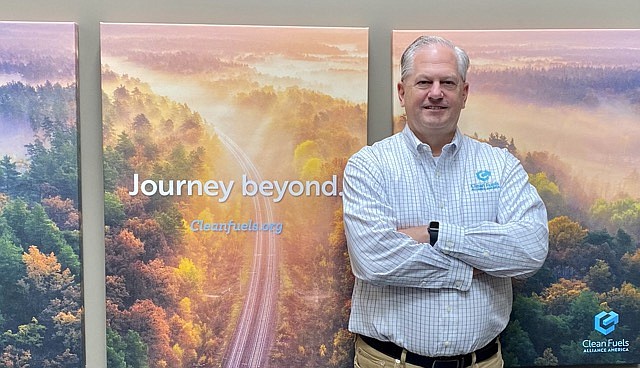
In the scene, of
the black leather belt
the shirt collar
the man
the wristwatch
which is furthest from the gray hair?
the black leather belt

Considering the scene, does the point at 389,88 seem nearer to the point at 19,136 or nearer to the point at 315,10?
the point at 315,10

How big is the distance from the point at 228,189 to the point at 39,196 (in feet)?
2.11

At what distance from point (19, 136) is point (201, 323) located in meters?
0.89

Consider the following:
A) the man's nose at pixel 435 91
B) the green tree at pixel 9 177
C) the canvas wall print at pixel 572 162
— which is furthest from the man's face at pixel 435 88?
the green tree at pixel 9 177

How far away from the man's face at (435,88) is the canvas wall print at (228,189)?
1.01 feet

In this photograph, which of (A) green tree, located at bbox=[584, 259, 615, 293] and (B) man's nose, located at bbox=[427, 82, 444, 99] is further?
(A) green tree, located at bbox=[584, 259, 615, 293]

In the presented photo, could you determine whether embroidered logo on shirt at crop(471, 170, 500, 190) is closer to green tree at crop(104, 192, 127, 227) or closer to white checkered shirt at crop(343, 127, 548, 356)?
white checkered shirt at crop(343, 127, 548, 356)

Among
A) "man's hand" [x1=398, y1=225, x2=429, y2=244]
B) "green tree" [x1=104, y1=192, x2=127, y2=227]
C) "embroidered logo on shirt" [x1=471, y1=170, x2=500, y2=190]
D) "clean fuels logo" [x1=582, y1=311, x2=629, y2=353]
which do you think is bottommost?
"clean fuels logo" [x1=582, y1=311, x2=629, y2=353]

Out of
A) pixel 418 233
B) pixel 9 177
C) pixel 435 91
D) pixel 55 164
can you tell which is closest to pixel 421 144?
pixel 435 91

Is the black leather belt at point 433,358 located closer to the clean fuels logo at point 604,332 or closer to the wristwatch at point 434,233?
the wristwatch at point 434,233

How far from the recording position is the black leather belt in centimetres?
169

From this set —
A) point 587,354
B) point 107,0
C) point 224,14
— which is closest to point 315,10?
point 224,14

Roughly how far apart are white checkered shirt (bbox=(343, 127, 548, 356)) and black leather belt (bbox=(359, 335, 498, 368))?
0.12 feet

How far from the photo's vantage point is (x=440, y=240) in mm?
1603
